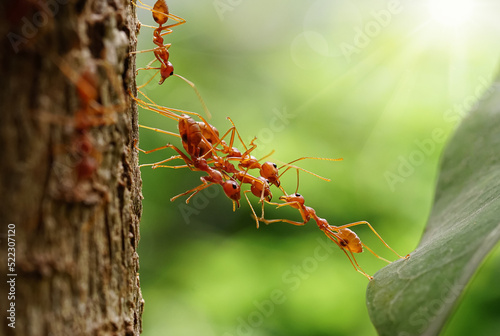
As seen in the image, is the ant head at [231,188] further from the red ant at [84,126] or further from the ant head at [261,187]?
the red ant at [84,126]

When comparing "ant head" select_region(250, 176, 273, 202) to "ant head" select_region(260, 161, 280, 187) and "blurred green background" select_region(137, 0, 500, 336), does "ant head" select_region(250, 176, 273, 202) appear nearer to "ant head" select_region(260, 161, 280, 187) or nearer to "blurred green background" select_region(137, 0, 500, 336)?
"ant head" select_region(260, 161, 280, 187)

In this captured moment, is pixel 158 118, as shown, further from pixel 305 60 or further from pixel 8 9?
pixel 8 9


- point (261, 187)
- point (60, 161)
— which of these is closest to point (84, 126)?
point (60, 161)

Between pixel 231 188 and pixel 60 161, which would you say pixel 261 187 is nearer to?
pixel 231 188

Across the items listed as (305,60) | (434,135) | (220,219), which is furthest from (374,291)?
(305,60)

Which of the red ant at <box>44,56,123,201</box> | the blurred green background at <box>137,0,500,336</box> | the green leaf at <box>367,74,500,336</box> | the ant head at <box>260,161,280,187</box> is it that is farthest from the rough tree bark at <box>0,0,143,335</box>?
the blurred green background at <box>137,0,500,336</box>

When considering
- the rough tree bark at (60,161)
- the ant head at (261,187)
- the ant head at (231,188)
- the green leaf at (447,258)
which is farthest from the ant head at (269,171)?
the rough tree bark at (60,161)
